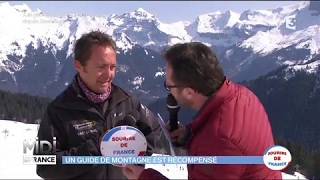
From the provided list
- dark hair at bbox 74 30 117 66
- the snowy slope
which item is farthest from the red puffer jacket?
the snowy slope

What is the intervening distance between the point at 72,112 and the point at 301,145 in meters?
3.18

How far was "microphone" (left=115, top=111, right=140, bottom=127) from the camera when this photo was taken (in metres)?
2.31

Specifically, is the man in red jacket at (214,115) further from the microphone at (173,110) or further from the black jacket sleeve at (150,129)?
the black jacket sleeve at (150,129)

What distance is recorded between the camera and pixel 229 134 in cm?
165

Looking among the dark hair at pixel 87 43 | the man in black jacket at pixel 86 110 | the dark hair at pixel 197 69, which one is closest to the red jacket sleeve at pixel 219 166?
the dark hair at pixel 197 69

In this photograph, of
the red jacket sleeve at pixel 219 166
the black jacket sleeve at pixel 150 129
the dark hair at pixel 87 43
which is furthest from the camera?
the black jacket sleeve at pixel 150 129

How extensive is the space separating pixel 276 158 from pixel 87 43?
1.26 metres

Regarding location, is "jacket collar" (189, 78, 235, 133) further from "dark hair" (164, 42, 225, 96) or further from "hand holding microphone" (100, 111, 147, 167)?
"hand holding microphone" (100, 111, 147, 167)

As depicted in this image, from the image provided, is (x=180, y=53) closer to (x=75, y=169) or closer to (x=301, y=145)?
(x=75, y=169)

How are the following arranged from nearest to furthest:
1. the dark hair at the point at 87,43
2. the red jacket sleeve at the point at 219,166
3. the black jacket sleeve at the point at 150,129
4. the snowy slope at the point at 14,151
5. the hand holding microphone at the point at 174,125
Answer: the red jacket sleeve at the point at 219,166, the hand holding microphone at the point at 174,125, the dark hair at the point at 87,43, the black jacket sleeve at the point at 150,129, the snowy slope at the point at 14,151

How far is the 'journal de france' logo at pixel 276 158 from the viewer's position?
203 centimetres

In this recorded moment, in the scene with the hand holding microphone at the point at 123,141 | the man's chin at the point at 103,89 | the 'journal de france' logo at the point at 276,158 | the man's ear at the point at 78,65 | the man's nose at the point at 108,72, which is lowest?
the 'journal de france' logo at the point at 276,158

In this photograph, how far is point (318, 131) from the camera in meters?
5.20

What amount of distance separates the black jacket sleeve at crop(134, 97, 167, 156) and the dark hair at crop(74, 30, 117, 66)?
1.36 feet
